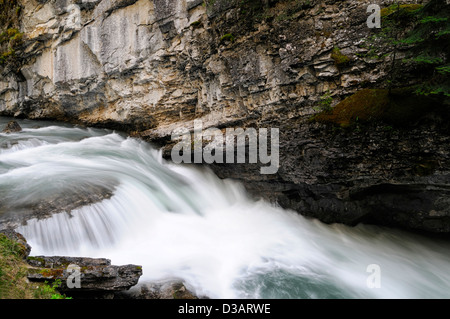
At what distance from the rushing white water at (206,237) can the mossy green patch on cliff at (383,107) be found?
3402mm

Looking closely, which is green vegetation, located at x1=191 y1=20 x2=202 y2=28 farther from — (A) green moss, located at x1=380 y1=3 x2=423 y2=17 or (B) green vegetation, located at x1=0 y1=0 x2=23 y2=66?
(B) green vegetation, located at x1=0 y1=0 x2=23 y2=66

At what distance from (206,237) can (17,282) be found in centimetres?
435

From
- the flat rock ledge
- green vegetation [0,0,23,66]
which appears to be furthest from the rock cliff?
the flat rock ledge

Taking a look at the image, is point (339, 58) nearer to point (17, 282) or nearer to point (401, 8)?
point (401, 8)

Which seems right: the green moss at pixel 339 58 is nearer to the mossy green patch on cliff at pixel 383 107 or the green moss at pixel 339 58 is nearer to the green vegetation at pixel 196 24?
the mossy green patch on cliff at pixel 383 107

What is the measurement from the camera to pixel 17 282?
133 inches

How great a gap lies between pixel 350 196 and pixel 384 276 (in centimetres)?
224

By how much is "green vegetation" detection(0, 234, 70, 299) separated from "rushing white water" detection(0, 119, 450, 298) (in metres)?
1.20

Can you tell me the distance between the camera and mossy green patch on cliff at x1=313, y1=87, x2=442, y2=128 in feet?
19.2

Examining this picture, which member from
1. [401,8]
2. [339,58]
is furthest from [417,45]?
[339,58]

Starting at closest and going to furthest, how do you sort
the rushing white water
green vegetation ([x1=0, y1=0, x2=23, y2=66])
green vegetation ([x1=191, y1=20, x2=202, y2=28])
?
the rushing white water, green vegetation ([x1=191, y1=20, x2=202, y2=28]), green vegetation ([x1=0, y1=0, x2=23, y2=66])

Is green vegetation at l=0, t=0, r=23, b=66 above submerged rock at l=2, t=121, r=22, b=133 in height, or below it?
above

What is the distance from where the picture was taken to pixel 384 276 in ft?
20.3

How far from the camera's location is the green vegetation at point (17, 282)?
3183 millimetres
